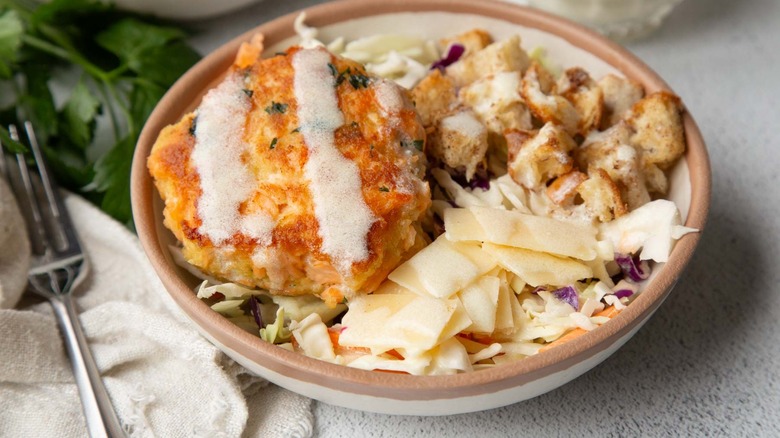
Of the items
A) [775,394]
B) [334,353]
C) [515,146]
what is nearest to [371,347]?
[334,353]

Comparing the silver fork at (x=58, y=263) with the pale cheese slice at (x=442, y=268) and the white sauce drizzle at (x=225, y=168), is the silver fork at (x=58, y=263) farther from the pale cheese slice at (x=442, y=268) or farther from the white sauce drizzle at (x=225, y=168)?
the pale cheese slice at (x=442, y=268)

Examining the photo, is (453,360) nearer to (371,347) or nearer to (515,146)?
(371,347)

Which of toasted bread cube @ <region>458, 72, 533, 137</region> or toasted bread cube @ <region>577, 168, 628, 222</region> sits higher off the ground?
toasted bread cube @ <region>458, 72, 533, 137</region>

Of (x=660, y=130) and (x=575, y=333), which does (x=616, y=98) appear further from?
(x=575, y=333)

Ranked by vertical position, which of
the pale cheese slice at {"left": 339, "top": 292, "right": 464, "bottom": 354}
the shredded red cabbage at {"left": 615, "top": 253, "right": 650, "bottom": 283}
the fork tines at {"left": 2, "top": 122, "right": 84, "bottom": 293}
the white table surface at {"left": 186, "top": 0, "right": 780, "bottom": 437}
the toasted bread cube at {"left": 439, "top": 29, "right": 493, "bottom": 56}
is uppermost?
the toasted bread cube at {"left": 439, "top": 29, "right": 493, "bottom": 56}

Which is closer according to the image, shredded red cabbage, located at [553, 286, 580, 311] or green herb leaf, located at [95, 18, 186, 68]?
shredded red cabbage, located at [553, 286, 580, 311]

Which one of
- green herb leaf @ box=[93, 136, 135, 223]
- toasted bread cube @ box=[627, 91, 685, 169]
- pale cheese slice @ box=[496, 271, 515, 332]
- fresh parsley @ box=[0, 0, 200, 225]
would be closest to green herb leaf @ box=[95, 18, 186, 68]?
fresh parsley @ box=[0, 0, 200, 225]

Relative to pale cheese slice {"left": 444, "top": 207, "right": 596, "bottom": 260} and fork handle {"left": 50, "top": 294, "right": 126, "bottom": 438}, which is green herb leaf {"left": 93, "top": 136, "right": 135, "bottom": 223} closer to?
fork handle {"left": 50, "top": 294, "right": 126, "bottom": 438}

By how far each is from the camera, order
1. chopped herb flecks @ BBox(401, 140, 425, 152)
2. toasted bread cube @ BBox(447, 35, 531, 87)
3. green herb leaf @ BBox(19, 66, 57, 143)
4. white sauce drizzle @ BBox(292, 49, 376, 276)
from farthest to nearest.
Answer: green herb leaf @ BBox(19, 66, 57, 143), toasted bread cube @ BBox(447, 35, 531, 87), chopped herb flecks @ BBox(401, 140, 425, 152), white sauce drizzle @ BBox(292, 49, 376, 276)
